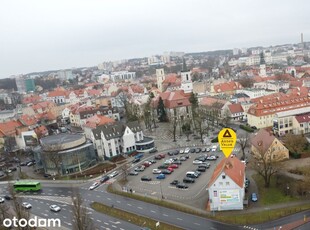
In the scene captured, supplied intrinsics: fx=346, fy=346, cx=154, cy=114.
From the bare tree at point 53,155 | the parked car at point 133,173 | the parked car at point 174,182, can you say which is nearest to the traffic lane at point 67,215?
the bare tree at point 53,155

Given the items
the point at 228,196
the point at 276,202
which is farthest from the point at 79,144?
the point at 276,202

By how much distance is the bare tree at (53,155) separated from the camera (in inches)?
2349

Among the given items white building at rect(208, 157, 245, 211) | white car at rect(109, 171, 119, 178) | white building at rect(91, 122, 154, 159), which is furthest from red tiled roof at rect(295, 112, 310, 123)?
white car at rect(109, 171, 119, 178)

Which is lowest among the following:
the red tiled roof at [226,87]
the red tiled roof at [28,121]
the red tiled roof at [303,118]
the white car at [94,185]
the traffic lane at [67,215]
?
the traffic lane at [67,215]

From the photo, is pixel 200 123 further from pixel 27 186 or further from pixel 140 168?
pixel 27 186

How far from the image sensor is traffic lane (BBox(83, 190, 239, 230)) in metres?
36.8

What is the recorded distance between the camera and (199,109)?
89.3m

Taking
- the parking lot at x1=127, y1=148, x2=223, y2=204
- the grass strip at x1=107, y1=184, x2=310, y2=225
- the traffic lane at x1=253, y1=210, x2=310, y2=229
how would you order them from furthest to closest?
the parking lot at x1=127, y1=148, x2=223, y2=204, the grass strip at x1=107, y1=184, x2=310, y2=225, the traffic lane at x1=253, y1=210, x2=310, y2=229

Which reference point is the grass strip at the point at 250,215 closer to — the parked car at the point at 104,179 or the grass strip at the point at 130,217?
the grass strip at the point at 130,217

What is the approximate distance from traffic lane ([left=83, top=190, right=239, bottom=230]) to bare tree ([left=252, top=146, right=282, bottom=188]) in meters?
11.2

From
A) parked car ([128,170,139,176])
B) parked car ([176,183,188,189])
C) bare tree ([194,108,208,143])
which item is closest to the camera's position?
parked car ([176,183,188,189])

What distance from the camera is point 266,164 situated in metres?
45.1

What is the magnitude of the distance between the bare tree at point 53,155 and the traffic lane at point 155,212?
1113cm

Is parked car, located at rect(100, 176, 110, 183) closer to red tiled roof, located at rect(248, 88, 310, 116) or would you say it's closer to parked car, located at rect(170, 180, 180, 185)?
parked car, located at rect(170, 180, 180, 185)
